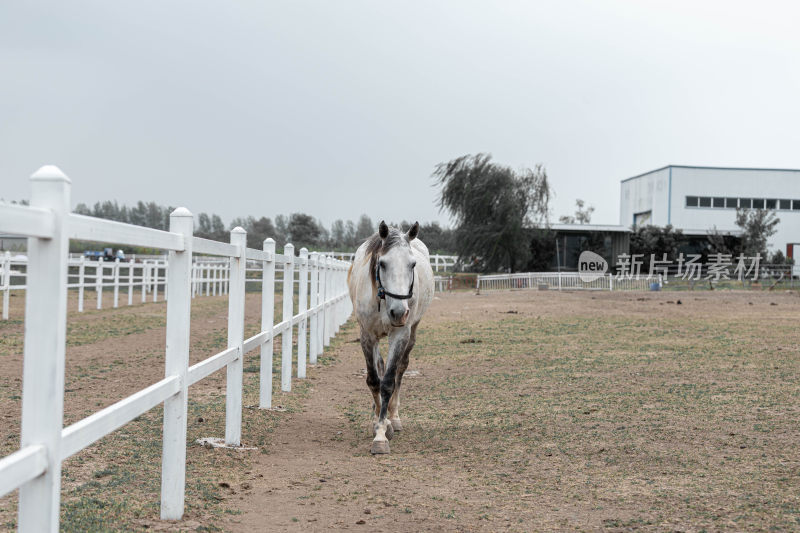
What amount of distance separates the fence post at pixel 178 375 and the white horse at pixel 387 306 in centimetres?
199

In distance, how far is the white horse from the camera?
5750 mm

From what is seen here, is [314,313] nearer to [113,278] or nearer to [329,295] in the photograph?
[329,295]

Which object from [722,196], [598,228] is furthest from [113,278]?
[722,196]

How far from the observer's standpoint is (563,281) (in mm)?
40844

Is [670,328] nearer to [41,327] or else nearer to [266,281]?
[266,281]

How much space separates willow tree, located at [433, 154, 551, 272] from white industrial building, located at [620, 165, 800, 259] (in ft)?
58.8

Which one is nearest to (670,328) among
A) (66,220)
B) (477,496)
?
(477,496)

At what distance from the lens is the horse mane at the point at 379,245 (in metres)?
5.98

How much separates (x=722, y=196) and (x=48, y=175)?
6599 centimetres

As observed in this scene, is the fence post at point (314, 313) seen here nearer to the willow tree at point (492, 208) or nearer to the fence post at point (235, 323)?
the fence post at point (235, 323)

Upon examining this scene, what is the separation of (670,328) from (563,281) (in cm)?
2487

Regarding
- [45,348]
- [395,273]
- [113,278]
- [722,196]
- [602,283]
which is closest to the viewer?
[45,348]

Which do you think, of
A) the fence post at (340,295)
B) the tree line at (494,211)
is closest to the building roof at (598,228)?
the tree line at (494,211)

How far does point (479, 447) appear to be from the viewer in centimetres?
598
